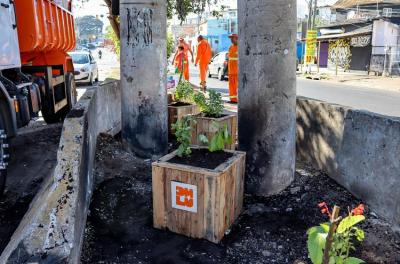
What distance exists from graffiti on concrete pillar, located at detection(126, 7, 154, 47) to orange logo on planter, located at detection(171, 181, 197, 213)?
2.77 m

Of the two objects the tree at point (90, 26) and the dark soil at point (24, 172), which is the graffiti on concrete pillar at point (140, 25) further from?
the tree at point (90, 26)

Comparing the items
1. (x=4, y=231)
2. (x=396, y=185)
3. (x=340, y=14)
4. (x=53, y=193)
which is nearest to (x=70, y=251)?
(x=53, y=193)

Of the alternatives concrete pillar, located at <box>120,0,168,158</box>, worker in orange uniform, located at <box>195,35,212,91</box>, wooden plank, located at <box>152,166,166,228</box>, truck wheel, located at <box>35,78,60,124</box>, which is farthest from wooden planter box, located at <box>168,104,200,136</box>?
worker in orange uniform, located at <box>195,35,212,91</box>

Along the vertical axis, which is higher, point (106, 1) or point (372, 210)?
point (106, 1)

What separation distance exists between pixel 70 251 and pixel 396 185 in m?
2.80

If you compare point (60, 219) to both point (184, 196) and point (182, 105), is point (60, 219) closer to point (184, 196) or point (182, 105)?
point (184, 196)

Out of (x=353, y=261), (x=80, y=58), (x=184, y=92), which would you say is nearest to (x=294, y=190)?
(x=353, y=261)

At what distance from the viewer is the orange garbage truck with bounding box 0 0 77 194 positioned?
193 inches

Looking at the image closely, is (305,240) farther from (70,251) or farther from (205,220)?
(70,251)

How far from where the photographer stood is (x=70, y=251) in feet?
9.26

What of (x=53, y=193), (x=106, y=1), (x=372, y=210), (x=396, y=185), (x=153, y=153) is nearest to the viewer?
(x=53, y=193)

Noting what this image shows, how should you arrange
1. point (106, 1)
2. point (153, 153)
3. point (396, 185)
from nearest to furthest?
point (396, 185)
point (153, 153)
point (106, 1)

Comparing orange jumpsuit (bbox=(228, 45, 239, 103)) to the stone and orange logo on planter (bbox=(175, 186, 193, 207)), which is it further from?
orange logo on planter (bbox=(175, 186, 193, 207))

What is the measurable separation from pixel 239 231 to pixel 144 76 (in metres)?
2.89
